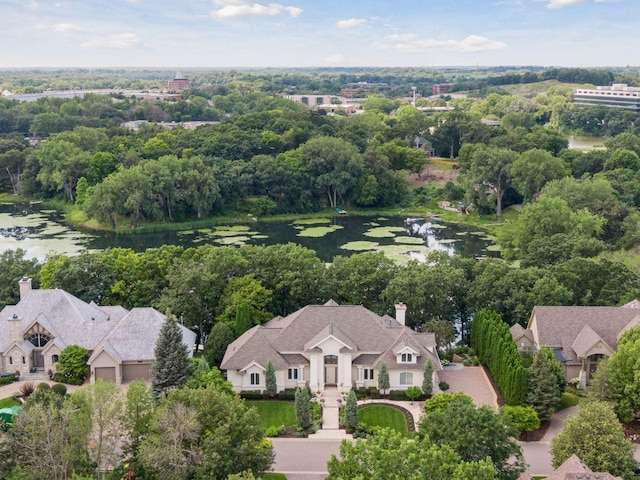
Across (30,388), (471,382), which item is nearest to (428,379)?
(471,382)

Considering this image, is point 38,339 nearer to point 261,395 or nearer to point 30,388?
point 30,388

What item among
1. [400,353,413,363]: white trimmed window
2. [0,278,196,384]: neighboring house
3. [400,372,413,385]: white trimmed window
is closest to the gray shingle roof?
[400,353,413,363]: white trimmed window

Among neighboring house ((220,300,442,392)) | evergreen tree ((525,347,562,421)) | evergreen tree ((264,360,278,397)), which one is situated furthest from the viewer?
neighboring house ((220,300,442,392))

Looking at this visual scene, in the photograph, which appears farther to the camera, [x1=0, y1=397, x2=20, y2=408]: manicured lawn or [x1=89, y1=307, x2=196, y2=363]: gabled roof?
[x1=89, y1=307, x2=196, y2=363]: gabled roof

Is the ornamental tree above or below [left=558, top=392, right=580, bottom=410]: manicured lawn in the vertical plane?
above

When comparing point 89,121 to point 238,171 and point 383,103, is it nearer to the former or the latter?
point 238,171

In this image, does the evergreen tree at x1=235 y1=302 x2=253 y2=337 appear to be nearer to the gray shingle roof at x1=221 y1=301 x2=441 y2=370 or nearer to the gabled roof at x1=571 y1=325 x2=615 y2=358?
the gray shingle roof at x1=221 y1=301 x2=441 y2=370

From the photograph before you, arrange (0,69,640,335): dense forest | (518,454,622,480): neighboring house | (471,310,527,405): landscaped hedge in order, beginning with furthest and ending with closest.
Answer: (0,69,640,335): dense forest → (471,310,527,405): landscaped hedge → (518,454,622,480): neighboring house

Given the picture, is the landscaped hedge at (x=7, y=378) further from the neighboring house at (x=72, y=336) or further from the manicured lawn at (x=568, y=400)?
the manicured lawn at (x=568, y=400)

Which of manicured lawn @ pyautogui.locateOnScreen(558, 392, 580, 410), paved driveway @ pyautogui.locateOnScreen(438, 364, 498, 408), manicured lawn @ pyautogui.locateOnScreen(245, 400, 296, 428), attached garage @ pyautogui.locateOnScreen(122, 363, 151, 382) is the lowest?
manicured lawn @ pyautogui.locateOnScreen(245, 400, 296, 428)

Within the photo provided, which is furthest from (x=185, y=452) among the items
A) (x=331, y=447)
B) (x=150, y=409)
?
(x=331, y=447)
